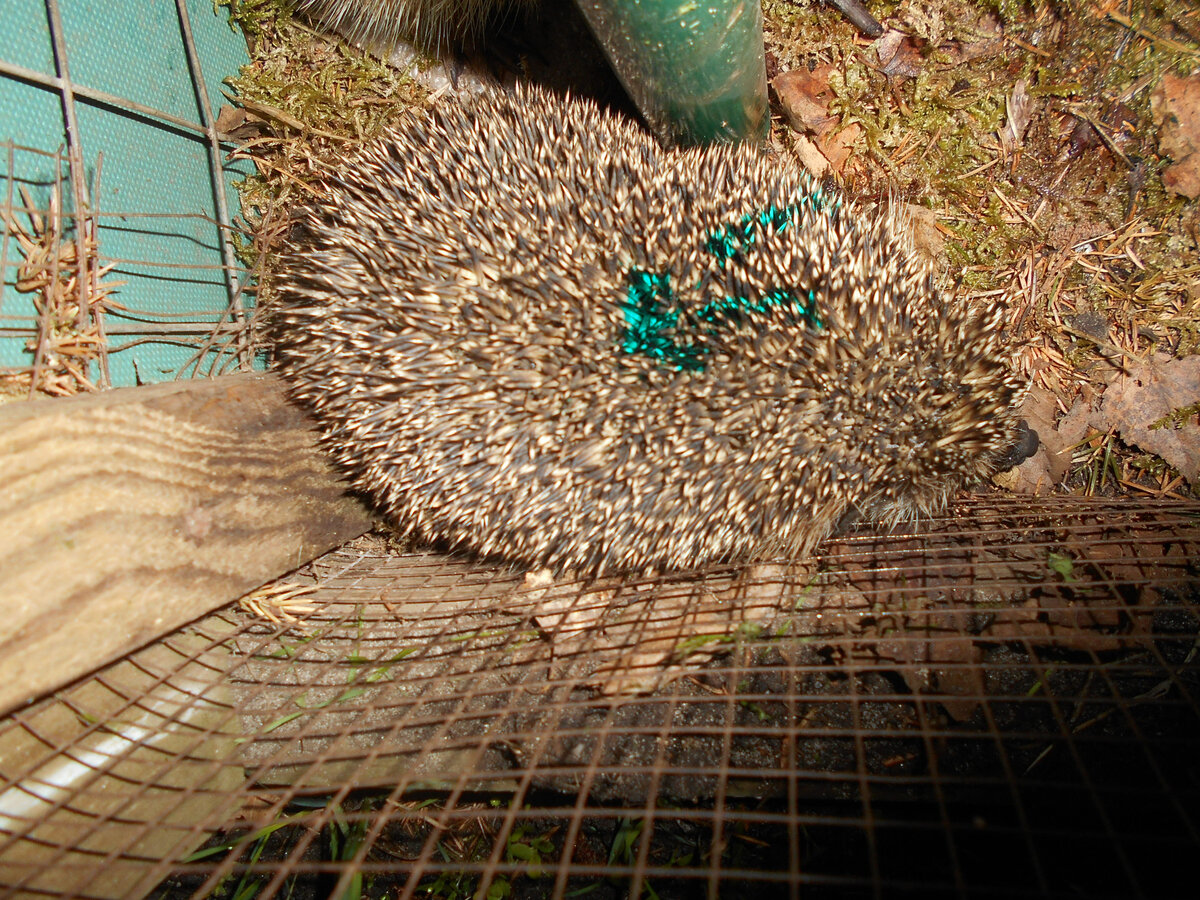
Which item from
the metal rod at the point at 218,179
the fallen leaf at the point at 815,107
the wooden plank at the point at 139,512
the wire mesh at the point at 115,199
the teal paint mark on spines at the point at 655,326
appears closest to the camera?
the wooden plank at the point at 139,512

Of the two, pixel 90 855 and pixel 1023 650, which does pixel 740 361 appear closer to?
pixel 1023 650

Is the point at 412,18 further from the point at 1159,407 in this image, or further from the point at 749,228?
the point at 1159,407

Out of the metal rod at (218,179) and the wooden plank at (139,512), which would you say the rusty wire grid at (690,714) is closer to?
the wooden plank at (139,512)

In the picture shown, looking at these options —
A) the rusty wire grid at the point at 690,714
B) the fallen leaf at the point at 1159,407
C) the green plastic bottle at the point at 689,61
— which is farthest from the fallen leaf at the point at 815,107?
the rusty wire grid at the point at 690,714

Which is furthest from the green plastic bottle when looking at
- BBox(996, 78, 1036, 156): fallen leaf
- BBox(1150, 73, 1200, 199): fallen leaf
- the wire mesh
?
the wire mesh

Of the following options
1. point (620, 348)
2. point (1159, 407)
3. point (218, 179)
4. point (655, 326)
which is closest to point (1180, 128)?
point (1159, 407)

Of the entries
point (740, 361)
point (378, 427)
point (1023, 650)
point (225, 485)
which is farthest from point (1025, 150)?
point (225, 485)
